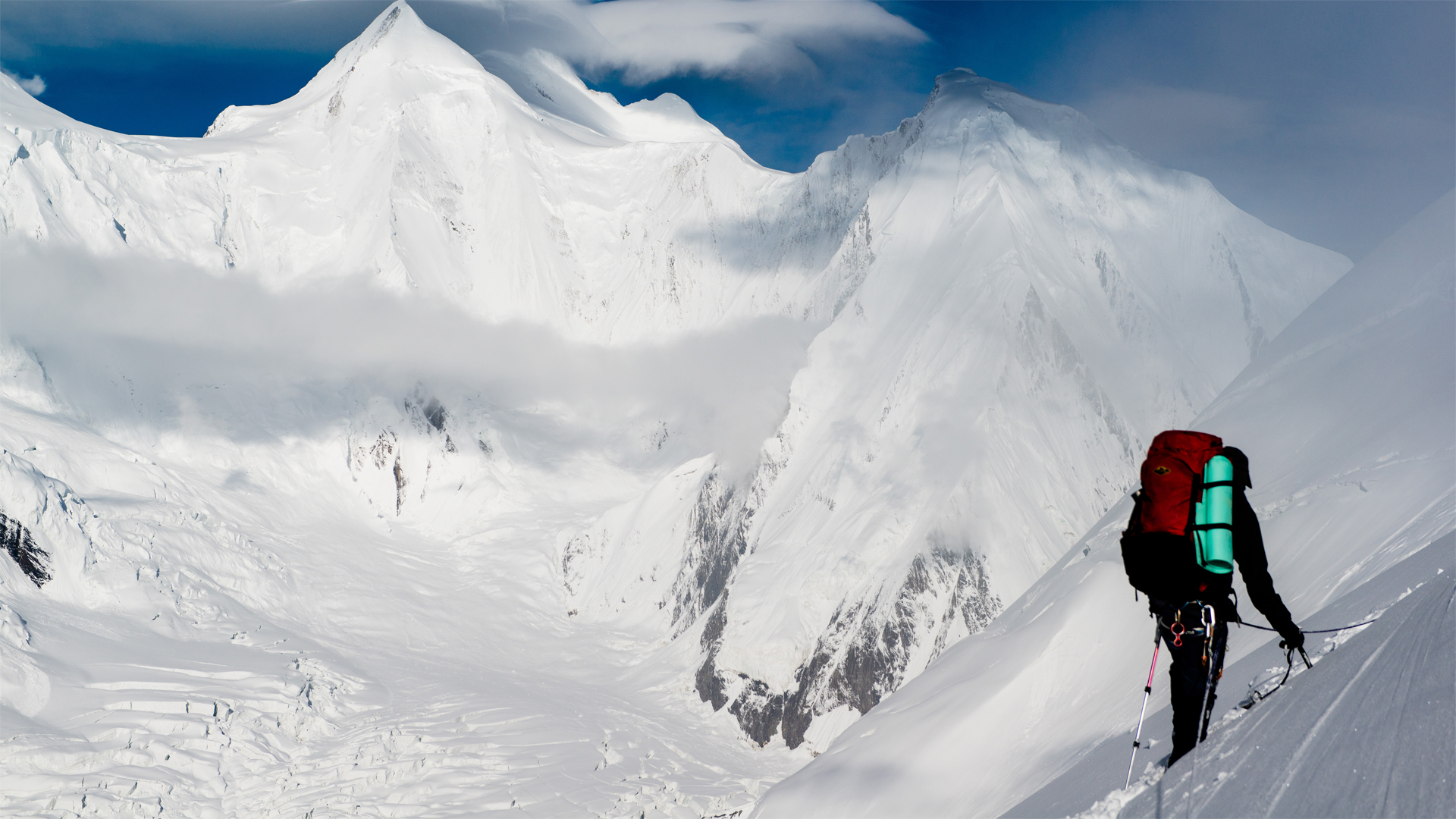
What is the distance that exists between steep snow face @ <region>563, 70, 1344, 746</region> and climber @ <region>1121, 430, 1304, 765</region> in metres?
97.3

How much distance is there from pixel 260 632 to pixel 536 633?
133 feet

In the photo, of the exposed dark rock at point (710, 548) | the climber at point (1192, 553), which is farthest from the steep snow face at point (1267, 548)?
the exposed dark rock at point (710, 548)

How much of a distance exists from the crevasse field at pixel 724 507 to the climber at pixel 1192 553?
15100 mm

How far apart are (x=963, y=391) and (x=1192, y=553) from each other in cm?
10852

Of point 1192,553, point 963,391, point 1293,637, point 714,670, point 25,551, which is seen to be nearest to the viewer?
point 1293,637

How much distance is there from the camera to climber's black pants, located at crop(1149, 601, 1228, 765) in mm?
9859

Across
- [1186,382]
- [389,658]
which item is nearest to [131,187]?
[389,658]

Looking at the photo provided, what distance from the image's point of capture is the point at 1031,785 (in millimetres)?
Result: 22688

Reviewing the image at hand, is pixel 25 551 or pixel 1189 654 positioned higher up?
pixel 25 551

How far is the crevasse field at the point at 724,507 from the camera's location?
32.8m

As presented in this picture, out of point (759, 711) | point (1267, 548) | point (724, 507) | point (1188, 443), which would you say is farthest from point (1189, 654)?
point (724, 507)

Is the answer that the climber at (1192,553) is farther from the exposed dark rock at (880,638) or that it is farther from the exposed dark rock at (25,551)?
the exposed dark rock at (25,551)

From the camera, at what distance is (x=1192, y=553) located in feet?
32.2

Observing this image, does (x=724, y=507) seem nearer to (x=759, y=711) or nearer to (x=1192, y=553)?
(x=759, y=711)
